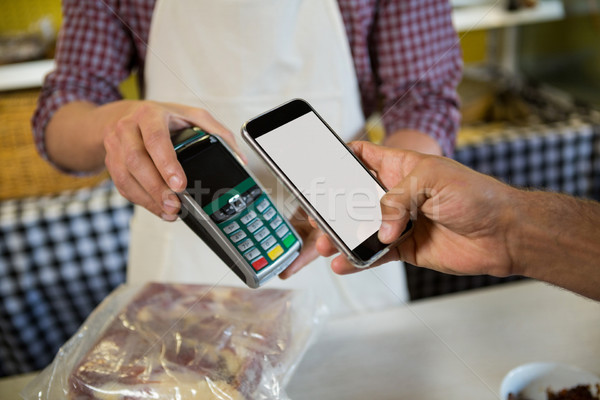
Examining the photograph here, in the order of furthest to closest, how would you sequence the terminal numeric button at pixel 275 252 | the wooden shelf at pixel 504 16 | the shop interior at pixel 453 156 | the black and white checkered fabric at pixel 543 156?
the wooden shelf at pixel 504 16
the black and white checkered fabric at pixel 543 156
the shop interior at pixel 453 156
the terminal numeric button at pixel 275 252

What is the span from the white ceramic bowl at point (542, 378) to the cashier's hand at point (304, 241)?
27 centimetres

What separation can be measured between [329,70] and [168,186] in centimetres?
34

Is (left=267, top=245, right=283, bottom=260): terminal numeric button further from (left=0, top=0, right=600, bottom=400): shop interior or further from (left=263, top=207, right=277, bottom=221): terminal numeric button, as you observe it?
(left=0, top=0, right=600, bottom=400): shop interior

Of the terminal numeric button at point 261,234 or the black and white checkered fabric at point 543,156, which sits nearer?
the terminal numeric button at point 261,234

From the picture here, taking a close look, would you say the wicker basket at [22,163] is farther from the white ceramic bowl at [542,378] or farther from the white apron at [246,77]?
the white ceramic bowl at [542,378]

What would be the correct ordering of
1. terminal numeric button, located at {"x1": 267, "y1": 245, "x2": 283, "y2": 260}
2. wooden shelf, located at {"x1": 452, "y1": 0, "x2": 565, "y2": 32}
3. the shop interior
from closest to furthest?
terminal numeric button, located at {"x1": 267, "y1": 245, "x2": 283, "y2": 260} < the shop interior < wooden shelf, located at {"x1": 452, "y1": 0, "x2": 565, "y2": 32}

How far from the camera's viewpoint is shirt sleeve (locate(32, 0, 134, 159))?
2.44 ft

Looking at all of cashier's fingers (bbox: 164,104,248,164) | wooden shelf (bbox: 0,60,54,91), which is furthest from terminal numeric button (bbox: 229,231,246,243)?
wooden shelf (bbox: 0,60,54,91)

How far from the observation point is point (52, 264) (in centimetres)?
120

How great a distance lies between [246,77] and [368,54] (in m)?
0.21

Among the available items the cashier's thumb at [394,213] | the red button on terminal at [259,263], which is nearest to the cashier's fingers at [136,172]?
the red button on terminal at [259,263]

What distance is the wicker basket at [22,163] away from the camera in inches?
53.4

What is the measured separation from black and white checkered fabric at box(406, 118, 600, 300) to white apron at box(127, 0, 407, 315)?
0.63 meters

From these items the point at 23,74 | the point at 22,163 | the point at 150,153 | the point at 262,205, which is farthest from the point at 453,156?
the point at 23,74
